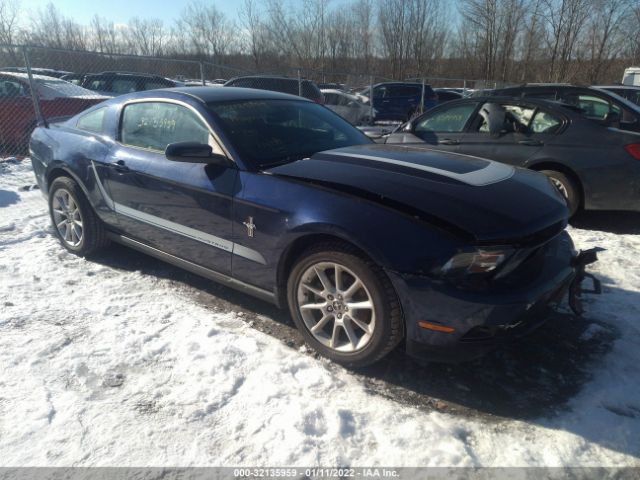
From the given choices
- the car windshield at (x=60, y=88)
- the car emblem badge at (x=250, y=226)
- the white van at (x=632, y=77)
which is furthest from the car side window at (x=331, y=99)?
the white van at (x=632, y=77)

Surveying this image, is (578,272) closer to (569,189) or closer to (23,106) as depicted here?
(569,189)

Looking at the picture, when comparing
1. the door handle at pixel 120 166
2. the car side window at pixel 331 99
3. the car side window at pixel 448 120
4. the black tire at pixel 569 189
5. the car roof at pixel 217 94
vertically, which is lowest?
the black tire at pixel 569 189

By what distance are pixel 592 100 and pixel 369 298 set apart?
536 cm

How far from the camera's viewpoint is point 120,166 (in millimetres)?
3779

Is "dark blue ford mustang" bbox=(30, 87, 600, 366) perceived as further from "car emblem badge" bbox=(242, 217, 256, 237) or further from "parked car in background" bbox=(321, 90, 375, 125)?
"parked car in background" bbox=(321, 90, 375, 125)

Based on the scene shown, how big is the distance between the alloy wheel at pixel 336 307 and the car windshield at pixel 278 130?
0.86 metres

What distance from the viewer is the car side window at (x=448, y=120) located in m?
6.01


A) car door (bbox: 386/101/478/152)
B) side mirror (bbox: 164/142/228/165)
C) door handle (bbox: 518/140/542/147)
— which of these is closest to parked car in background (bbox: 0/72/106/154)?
car door (bbox: 386/101/478/152)

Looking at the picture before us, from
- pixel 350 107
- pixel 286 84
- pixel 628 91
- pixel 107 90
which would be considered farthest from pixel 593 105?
pixel 107 90

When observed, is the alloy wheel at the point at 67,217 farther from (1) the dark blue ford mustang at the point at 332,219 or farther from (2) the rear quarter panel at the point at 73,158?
(1) the dark blue ford mustang at the point at 332,219

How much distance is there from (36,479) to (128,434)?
393mm

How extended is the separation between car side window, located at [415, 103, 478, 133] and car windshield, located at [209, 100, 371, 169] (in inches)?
97.7

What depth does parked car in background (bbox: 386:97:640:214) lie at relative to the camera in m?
4.96

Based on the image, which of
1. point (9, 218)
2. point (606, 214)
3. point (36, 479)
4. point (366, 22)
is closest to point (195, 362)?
point (36, 479)
